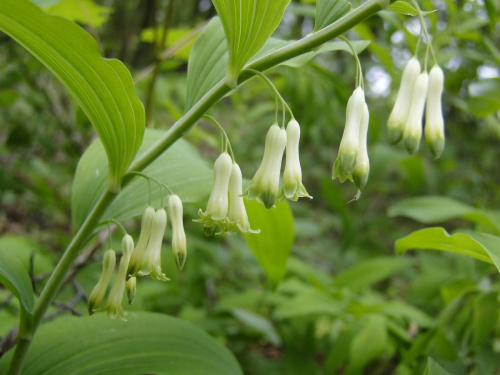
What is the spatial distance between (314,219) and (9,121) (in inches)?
117

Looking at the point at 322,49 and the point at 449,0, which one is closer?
the point at 322,49

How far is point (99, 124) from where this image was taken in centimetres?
98

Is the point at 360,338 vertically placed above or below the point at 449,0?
below

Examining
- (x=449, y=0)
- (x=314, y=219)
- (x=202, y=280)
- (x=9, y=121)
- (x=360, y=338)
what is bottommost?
(x=314, y=219)

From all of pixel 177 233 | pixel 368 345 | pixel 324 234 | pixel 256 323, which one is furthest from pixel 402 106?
pixel 324 234

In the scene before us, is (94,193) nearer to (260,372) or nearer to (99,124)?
(99,124)

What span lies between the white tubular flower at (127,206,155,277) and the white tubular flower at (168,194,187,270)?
0.15 feet

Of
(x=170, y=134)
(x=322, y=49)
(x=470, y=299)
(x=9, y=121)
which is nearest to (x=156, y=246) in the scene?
(x=170, y=134)

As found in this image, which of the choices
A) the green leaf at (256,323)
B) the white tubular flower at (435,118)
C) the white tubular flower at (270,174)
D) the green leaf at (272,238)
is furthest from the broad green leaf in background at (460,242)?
the green leaf at (256,323)

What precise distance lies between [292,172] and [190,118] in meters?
0.25

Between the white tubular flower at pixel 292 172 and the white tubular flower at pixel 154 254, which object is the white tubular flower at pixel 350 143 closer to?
the white tubular flower at pixel 292 172

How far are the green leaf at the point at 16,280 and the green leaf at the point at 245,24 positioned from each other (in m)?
0.60

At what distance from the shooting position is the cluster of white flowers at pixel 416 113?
2.99ft

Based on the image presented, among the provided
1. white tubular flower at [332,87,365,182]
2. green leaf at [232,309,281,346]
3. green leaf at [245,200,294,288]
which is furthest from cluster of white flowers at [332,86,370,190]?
green leaf at [232,309,281,346]
